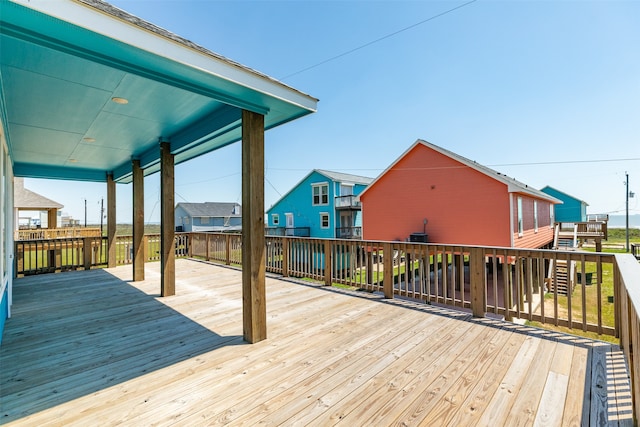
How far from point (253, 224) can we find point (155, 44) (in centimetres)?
180

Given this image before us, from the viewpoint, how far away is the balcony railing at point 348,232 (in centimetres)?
2091

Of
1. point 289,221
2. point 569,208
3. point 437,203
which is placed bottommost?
point 289,221

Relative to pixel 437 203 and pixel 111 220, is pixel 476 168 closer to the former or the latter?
pixel 437 203

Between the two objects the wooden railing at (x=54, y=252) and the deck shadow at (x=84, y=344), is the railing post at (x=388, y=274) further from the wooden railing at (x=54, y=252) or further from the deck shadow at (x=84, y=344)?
the wooden railing at (x=54, y=252)

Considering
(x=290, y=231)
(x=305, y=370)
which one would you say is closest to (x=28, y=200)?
(x=290, y=231)

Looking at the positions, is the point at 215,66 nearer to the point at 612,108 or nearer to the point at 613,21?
the point at 613,21

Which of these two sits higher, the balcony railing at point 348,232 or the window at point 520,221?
the window at point 520,221

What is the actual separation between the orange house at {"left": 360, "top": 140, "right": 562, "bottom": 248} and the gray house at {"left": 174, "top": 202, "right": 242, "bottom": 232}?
21917 mm

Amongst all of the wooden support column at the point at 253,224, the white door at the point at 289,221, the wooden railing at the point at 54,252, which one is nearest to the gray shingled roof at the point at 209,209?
the white door at the point at 289,221

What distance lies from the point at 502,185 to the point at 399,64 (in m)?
6.04

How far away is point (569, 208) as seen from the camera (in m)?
28.4

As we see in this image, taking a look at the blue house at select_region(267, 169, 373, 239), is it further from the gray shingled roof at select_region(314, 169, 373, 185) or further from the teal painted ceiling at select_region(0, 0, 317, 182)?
the teal painted ceiling at select_region(0, 0, 317, 182)

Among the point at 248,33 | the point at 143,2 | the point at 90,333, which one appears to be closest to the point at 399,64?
the point at 248,33

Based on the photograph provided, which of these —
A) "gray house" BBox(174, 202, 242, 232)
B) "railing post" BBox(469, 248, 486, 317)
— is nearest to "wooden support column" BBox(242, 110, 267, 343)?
"railing post" BBox(469, 248, 486, 317)
